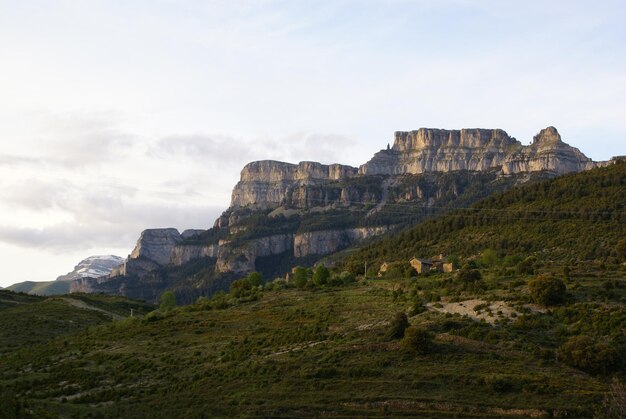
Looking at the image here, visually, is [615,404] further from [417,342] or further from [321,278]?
[321,278]

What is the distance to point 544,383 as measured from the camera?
51500mm

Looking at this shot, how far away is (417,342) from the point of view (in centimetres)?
5962

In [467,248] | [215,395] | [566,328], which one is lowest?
[215,395]

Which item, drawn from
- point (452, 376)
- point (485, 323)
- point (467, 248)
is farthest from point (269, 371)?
point (467, 248)

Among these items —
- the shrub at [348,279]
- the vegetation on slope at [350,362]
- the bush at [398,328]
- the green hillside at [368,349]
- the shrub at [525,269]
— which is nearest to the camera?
the vegetation on slope at [350,362]

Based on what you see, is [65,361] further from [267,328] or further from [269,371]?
[269,371]

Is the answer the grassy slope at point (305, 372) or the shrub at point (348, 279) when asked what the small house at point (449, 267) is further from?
the grassy slope at point (305, 372)

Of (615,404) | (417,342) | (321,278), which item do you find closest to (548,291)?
(417,342)

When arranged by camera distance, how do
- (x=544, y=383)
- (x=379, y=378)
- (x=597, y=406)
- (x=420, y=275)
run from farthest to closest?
(x=420, y=275), (x=379, y=378), (x=544, y=383), (x=597, y=406)

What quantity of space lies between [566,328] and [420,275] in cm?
4049

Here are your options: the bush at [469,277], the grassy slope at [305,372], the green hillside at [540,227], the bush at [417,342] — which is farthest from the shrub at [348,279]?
the bush at [417,342]

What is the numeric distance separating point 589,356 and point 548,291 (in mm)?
15007

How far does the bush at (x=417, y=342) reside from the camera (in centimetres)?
5960

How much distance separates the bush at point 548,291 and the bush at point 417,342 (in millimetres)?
14695
